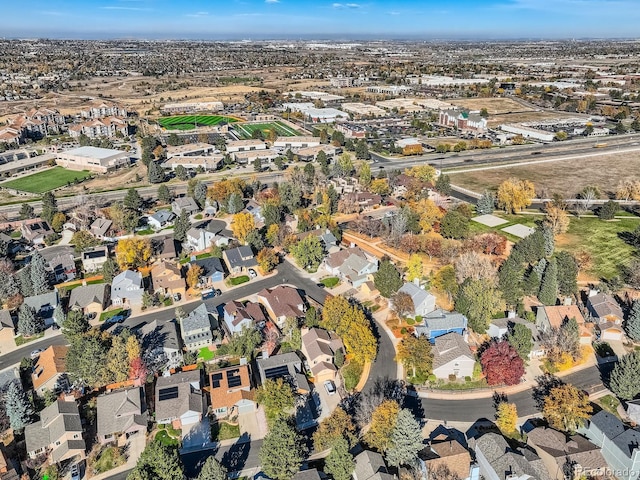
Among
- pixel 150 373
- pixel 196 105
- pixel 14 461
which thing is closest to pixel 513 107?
pixel 196 105

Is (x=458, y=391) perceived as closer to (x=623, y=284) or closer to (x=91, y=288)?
(x=623, y=284)

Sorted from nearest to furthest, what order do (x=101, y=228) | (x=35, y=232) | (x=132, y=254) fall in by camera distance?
(x=132, y=254)
(x=35, y=232)
(x=101, y=228)

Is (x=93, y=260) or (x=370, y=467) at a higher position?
(x=93, y=260)

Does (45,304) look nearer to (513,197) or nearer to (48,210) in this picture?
(48,210)

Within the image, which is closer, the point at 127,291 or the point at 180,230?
the point at 127,291

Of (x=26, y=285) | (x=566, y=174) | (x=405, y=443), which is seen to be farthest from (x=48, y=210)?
(x=566, y=174)

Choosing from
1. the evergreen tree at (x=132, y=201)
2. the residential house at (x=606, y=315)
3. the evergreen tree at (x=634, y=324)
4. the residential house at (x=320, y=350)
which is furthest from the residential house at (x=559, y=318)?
the evergreen tree at (x=132, y=201)

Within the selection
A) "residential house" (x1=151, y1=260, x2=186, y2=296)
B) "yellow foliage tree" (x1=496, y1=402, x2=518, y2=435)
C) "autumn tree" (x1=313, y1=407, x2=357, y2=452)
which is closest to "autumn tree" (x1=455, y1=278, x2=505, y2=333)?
"yellow foliage tree" (x1=496, y1=402, x2=518, y2=435)
